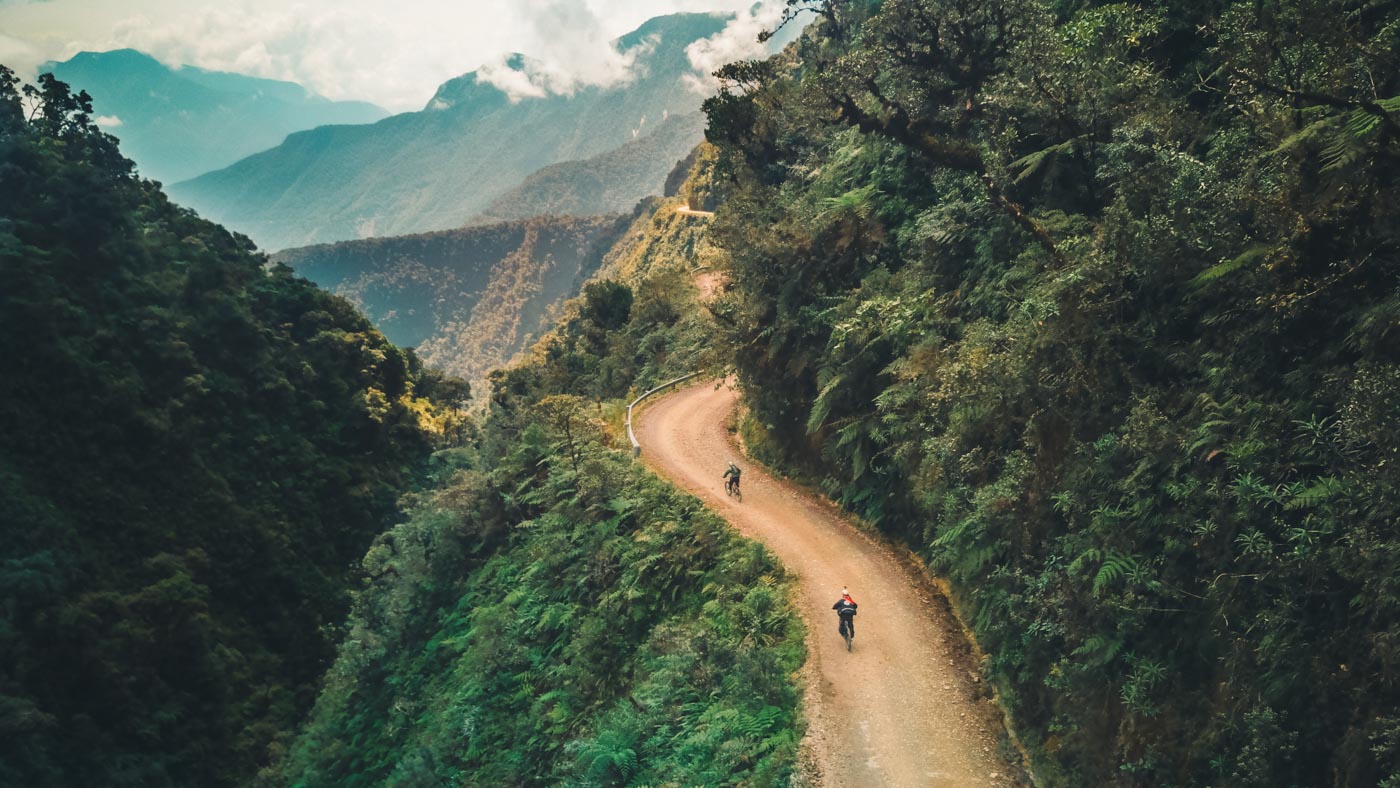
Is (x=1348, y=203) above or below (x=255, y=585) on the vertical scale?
above

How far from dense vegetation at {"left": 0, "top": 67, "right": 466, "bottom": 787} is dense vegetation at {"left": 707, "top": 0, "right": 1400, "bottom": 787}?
2245 centimetres

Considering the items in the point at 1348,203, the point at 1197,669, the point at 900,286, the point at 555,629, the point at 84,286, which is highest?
the point at 84,286

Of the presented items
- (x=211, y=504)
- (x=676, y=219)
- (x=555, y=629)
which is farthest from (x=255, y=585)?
(x=676, y=219)

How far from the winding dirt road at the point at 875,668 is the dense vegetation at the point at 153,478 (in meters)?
18.9

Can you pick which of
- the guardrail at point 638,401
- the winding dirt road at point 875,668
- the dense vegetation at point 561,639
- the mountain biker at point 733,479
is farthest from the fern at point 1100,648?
the guardrail at point 638,401

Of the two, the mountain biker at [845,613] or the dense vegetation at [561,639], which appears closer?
the dense vegetation at [561,639]

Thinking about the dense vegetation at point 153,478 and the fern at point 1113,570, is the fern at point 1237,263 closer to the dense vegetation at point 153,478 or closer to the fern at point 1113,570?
the fern at point 1113,570

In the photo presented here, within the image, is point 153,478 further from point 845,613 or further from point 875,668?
point 875,668

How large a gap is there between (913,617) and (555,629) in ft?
27.6

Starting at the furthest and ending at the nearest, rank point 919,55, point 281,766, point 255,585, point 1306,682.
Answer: point 255,585 < point 281,766 < point 919,55 < point 1306,682

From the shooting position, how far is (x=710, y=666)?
38.5ft

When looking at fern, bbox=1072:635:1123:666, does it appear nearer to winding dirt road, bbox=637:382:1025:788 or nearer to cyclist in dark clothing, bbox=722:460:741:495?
winding dirt road, bbox=637:382:1025:788

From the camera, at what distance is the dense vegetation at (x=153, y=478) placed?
71.7ft

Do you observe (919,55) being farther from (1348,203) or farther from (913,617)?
(913,617)
